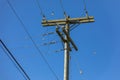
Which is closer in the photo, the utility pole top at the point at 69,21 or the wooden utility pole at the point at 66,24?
the wooden utility pole at the point at 66,24

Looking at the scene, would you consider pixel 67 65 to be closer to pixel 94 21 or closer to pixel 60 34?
pixel 60 34

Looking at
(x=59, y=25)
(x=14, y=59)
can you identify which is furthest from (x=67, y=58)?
(x=14, y=59)

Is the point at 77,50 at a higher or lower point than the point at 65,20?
lower

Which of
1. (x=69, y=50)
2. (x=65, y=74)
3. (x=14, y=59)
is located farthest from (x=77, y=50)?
(x=14, y=59)

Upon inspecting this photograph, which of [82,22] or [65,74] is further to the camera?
[82,22]

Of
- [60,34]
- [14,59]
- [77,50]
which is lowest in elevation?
[77,50]

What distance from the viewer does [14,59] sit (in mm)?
16828

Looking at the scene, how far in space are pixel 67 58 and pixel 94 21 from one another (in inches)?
104

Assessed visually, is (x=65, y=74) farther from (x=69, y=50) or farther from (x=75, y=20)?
(x=75, y=20)

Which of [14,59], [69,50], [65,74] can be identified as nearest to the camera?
[14,59]

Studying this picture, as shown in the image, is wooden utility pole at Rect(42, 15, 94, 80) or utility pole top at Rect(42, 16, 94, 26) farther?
utility pole top at Rect(42, 16, 94, 26)

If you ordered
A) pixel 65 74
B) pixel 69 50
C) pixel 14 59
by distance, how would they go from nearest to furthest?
pixel 14 59, pixel 65 74, pixel 69 50

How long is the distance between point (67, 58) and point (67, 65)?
0.39 m

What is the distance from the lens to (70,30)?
20969 mm
